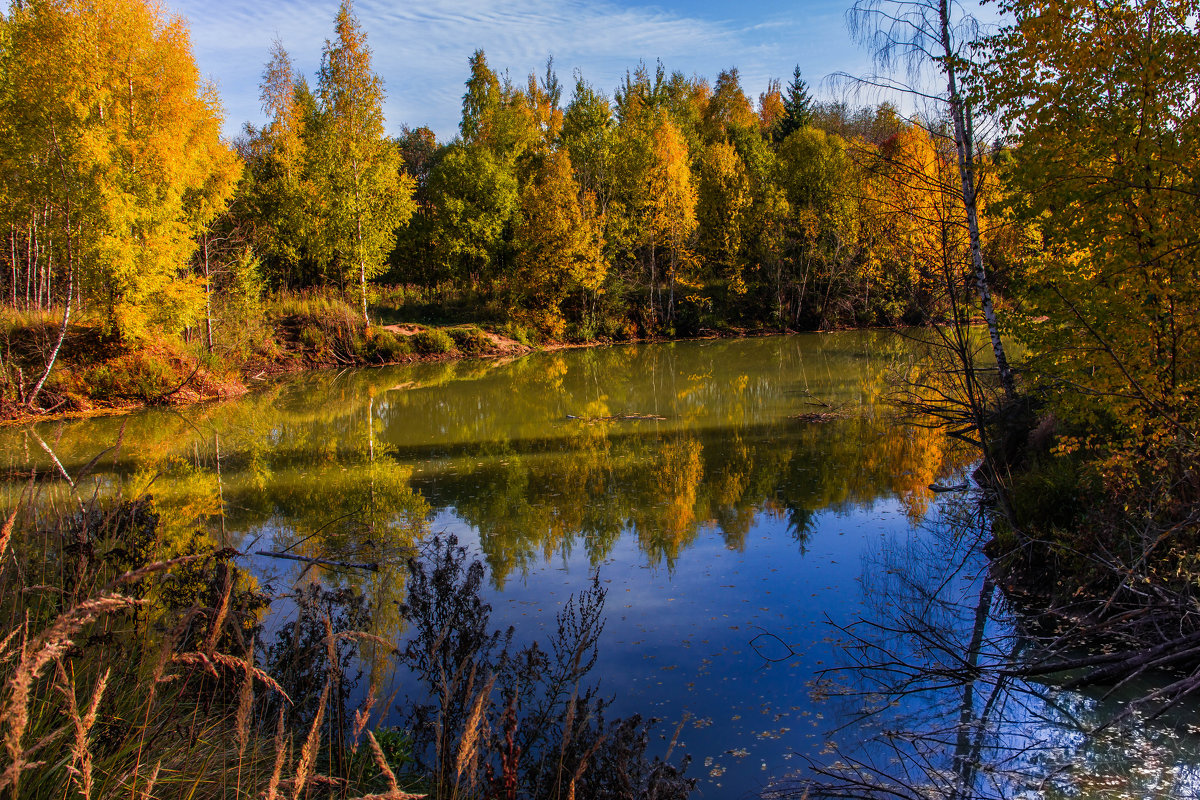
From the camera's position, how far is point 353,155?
2584cm

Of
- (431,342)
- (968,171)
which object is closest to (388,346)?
(431,342)

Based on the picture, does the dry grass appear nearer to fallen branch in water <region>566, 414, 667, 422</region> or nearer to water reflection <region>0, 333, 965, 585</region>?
water reflection <region>0, 333, 965, 585</region>

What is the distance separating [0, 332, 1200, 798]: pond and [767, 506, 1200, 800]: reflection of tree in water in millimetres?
18

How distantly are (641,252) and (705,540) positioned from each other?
2922 centimetres

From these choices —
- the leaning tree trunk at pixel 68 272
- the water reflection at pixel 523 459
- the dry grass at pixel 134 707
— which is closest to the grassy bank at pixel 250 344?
the leaning tree trunk at pixel 68 272

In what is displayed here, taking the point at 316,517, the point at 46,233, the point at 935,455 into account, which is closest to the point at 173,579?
the point at 316,517

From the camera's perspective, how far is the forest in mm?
5426

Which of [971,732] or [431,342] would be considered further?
[431,342]

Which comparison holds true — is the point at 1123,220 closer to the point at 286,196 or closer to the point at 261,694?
the point at 261,694

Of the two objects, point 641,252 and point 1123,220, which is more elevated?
point 641,252

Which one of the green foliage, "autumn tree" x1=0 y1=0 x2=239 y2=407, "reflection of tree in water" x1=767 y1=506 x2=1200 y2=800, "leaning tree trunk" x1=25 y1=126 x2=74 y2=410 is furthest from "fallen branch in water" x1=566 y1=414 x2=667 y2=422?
the green foliage

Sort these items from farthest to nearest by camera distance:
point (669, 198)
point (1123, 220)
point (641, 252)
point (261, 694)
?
1. point (641, 252)
2. point (669, 198)
3. point (1123, 220)
4. point (261, 694)

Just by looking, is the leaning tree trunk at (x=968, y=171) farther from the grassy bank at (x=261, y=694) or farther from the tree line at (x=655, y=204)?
the grassy bank at (x=261, y=694)

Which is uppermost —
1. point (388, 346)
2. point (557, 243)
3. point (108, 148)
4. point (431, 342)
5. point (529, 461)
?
point (557, 243)
